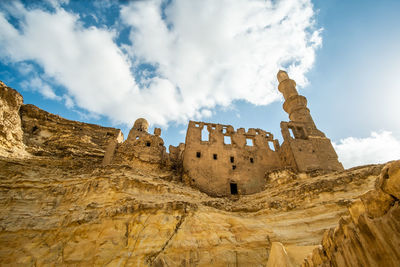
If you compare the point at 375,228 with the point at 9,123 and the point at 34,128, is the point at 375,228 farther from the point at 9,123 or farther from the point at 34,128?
the point at 34,128

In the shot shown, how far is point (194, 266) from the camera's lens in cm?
686

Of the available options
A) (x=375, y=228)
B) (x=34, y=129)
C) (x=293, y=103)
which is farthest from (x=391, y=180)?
(x=293, y=103)

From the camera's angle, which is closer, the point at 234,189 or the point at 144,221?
the point at 144,221

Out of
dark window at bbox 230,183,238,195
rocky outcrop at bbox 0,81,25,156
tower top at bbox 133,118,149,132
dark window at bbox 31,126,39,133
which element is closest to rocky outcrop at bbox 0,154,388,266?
rocky outcrop at bbox 0,81,25,156

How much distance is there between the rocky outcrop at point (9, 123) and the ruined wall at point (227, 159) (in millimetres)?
12066

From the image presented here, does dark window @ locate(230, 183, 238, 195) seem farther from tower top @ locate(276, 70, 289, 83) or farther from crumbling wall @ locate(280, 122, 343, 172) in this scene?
tower top @ locate(276, 70, 289, 83)

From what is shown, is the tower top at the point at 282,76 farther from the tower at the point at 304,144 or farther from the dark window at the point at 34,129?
the dark window at the point at 34,129

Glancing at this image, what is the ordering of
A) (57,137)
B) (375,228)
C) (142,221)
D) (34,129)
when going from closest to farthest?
(375,228), (142,221), (34,129), (57,137)

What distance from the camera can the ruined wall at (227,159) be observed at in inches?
646

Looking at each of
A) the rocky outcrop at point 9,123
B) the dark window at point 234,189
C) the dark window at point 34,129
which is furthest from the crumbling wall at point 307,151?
the dark window at point 34,129

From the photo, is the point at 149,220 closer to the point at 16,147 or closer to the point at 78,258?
the point at 78,258

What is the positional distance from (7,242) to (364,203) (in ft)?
38.9

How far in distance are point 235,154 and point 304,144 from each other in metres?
6.51

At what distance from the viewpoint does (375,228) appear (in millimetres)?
2188
